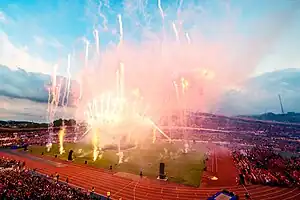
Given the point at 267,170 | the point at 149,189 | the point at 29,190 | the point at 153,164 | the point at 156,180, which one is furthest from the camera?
the point at 153,164

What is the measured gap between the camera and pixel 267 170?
2023 inches

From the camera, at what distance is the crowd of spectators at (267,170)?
42875mm

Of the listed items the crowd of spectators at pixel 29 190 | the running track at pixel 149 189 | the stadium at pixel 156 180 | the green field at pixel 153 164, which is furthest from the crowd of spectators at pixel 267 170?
the crowd of spectators at pixel 29 190

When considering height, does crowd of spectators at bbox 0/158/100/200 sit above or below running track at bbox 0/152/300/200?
above

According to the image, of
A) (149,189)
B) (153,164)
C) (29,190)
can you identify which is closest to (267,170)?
(153,164)

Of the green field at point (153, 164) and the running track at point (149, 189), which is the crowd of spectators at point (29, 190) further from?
the green field at point (153, 164)

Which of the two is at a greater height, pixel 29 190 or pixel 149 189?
pixel 29 190

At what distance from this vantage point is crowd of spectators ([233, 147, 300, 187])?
4288cm

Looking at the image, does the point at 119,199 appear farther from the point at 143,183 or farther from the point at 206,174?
the point at 206,174

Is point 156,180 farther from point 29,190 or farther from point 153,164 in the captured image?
point 29,190

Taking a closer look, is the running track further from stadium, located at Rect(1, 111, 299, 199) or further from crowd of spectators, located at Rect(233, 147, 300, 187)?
crowd of spectators, located at Rect(233, 147, 300, 187)

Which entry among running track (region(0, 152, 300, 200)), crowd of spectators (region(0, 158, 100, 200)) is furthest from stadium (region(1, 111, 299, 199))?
crowd of spectators (region(0, 158, 100, 200))

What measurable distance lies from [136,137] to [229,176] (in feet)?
164

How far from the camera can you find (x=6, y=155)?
2436 inches
